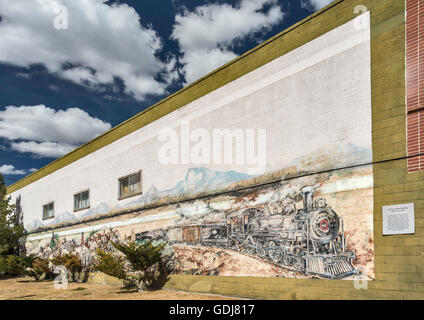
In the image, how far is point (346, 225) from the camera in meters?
8.12

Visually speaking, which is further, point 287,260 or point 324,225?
point 287,260

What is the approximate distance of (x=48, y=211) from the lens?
22.8 meters

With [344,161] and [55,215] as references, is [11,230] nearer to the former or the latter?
[55,215]

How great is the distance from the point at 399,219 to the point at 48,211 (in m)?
21.0

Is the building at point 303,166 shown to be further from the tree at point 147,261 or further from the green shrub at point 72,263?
the green shrub at point 72,263

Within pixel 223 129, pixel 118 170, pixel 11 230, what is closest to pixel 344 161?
pixel 223 129

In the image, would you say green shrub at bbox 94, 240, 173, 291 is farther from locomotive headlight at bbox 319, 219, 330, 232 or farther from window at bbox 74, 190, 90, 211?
locomotive headlight at bbox 319, 219, 330, 232

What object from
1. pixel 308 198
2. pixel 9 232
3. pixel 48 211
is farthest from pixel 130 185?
pixel 9 232

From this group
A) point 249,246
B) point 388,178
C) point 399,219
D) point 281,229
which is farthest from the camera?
point 249,246

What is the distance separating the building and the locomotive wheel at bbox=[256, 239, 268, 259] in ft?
0.11

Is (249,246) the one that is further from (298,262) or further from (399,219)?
(399,219)

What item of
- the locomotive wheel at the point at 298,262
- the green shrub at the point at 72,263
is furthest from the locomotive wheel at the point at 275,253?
the green shrub at the point at 72,263

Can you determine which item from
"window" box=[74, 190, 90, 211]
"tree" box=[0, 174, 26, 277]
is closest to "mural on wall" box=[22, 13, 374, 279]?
"window" box=[74, 190, 90, 211]

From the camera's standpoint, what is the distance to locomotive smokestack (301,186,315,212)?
8.89m
